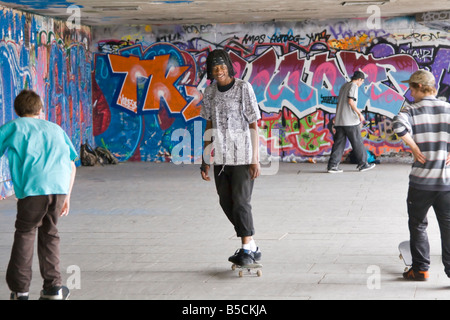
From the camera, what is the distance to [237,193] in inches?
269

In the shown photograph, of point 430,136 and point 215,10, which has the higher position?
point 215,10

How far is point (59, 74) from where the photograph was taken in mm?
16156

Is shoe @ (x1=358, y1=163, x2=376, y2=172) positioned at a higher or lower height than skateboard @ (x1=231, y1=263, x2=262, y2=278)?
lower

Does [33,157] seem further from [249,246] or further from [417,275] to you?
[417,275]

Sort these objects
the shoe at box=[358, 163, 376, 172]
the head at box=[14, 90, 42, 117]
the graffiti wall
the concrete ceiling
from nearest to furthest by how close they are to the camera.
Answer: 1. the head at box=[14, 90, 42, 117]
2. the graffiti wall
3. the concrete ceiling
4. the shoe at box=[358, 163, 376, 172]

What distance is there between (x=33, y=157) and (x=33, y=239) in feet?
2.16

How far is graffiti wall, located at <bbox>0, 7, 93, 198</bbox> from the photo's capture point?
1280cm

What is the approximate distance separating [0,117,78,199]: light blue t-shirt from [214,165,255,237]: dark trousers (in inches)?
70.4

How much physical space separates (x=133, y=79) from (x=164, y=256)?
37.5 feet

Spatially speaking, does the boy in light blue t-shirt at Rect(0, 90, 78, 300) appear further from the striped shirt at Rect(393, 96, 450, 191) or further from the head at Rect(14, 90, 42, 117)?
the striped shirt at Rect(393, 96, 450, 191)

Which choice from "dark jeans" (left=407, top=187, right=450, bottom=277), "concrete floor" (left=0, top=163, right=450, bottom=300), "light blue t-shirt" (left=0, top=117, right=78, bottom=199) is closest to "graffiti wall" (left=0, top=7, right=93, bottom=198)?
"concrete floor" (left=0, top=163, right=450, bottom=300)

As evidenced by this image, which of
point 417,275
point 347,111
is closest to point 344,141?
point 347,111

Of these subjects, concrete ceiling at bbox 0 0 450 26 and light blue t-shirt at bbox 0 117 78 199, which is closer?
light blue t-shirt at bbox 0 117 78 199

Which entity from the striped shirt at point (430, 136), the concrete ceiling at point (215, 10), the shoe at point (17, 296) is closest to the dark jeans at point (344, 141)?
the concrete ceiling at point (215, 10)
